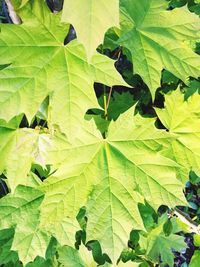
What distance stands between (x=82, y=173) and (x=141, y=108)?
1.50 m

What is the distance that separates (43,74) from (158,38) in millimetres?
407

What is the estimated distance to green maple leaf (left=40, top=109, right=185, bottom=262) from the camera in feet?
4.34

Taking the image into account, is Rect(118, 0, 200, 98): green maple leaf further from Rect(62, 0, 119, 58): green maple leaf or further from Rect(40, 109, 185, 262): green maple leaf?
Rect(62, 0, 119, 58): green maple leaf

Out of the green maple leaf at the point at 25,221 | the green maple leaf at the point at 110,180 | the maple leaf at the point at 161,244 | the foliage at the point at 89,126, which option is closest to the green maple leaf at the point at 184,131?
the foliage at the point at 89,126

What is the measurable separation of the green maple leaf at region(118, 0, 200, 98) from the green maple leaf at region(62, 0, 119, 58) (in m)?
0.43

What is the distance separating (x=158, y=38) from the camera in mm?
1345

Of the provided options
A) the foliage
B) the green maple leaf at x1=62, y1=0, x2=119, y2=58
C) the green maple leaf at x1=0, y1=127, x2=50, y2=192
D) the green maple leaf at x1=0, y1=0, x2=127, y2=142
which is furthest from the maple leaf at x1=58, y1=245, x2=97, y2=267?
the green maple leaf at x1=62, y1=0, x2=119, y2=58

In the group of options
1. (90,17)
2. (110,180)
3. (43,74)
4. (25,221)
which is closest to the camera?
(90,17)

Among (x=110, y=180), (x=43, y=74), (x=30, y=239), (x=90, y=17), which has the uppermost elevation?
(x=90, y=17)

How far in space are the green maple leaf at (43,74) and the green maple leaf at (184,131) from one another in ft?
1.70

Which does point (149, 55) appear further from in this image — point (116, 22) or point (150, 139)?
point (116, 22)

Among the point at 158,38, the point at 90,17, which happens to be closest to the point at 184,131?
the point at 158,38

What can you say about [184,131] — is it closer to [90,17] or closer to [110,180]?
[110,180]

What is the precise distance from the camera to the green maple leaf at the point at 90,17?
87 centimetres
